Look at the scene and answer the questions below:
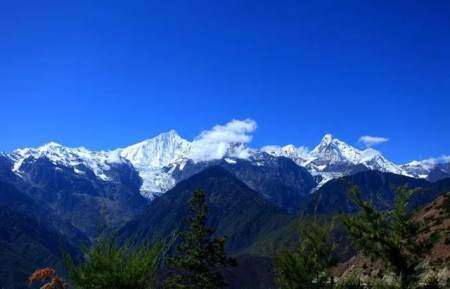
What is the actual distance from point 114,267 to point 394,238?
1843 cm

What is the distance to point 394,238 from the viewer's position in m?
34.1

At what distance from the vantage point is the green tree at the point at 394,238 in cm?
3439

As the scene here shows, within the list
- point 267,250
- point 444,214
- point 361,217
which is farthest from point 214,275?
point 444,214

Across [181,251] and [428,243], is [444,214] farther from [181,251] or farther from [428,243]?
[428,243]

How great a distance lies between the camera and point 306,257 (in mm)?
40156

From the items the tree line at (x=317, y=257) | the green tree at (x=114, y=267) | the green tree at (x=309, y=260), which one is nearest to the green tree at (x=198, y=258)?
the green tree at (x=309, y=260)

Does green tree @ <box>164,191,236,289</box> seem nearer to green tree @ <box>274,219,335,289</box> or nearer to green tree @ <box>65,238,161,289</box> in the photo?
green tree @ <box>274,219,335,289</box>

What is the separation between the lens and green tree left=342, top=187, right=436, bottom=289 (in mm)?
34394

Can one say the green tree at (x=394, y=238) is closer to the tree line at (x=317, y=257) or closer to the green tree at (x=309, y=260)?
the tree line at (x=317, y=257)

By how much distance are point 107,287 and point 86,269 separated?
42.5 inches

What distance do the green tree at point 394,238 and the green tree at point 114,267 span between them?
54.8ft

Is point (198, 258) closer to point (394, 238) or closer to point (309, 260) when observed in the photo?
point (309, 260)

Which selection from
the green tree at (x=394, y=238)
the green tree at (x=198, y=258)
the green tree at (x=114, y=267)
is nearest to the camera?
the green tree at (x=114, y=267)

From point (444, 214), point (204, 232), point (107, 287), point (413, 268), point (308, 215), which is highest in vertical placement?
point (444, 214)
